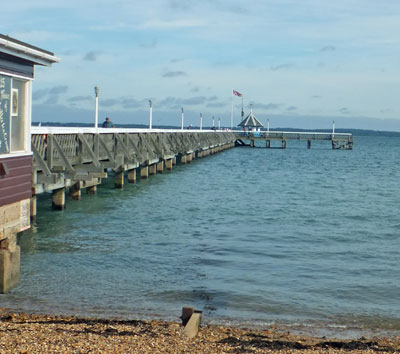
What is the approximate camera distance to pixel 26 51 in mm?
10781

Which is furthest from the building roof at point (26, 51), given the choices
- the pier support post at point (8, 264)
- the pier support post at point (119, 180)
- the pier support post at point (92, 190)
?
the pier support post at point (119, 180)

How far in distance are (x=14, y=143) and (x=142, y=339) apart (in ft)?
16.3

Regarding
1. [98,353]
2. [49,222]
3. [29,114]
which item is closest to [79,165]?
[49,222]

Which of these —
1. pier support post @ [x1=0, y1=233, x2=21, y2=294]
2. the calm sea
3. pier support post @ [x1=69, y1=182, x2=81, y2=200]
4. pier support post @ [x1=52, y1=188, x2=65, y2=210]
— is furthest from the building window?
pier support post @ [x1=69, y1=182, x2=81, y2=200]

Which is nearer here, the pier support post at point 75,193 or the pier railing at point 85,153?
the pier railing at point 85,153

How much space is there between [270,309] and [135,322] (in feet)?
8.83

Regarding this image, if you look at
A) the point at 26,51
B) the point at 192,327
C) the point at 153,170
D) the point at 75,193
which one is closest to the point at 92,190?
the point at 75,193

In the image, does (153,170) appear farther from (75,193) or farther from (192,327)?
(192,327)

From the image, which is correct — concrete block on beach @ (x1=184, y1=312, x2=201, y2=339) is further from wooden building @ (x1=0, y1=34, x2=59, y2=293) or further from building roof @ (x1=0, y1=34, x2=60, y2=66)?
building roof @ (x1=0, y1=34, x2=60, y2=66)

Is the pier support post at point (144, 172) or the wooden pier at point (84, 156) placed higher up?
the wooden pier at point (84, 156)

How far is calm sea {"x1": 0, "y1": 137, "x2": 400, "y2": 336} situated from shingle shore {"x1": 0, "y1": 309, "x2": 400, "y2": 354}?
0.85 m

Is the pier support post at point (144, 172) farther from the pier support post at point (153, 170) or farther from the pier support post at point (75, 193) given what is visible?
the pier support post at point (75, 193)

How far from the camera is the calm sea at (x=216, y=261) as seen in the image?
35.9 ft

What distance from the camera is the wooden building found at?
34.5ft
